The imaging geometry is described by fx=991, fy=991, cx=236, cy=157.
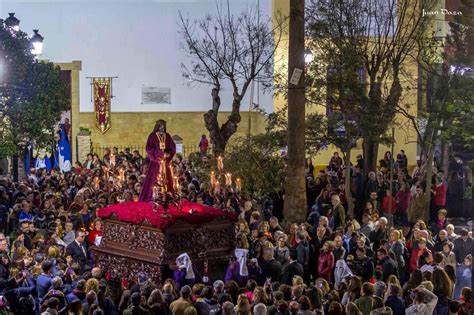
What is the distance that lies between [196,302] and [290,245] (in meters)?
4.37

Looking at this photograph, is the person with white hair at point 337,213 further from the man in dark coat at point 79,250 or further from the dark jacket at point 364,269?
the man in dark coat at point 79,250

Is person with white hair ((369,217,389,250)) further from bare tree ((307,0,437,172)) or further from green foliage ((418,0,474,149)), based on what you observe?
bare tree ((307,0,437,172))

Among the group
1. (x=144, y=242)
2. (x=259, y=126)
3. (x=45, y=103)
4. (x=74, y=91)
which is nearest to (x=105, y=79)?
(x=74, y=91)

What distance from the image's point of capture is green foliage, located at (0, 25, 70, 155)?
21203 mm

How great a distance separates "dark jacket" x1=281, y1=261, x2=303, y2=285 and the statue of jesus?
12.0 ft

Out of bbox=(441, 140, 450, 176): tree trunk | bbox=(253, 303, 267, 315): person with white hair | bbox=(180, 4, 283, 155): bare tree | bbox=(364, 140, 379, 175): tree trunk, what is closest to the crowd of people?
bbox=(253, 303, 267, 315): person with white hair

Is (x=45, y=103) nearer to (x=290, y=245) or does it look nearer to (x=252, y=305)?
(x=290, y=245)

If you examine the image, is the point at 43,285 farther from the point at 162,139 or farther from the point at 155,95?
the point at 155,95

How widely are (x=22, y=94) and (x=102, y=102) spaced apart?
50.8ft

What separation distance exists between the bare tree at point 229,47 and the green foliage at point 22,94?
8692 millimetres

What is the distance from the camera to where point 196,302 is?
12.7 m

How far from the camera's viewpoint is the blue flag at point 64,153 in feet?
111

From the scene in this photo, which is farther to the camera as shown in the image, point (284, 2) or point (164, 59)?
point (164, 59)

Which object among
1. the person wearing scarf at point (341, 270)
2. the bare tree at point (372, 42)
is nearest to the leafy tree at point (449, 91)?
the bare tree at point (372, 42)
